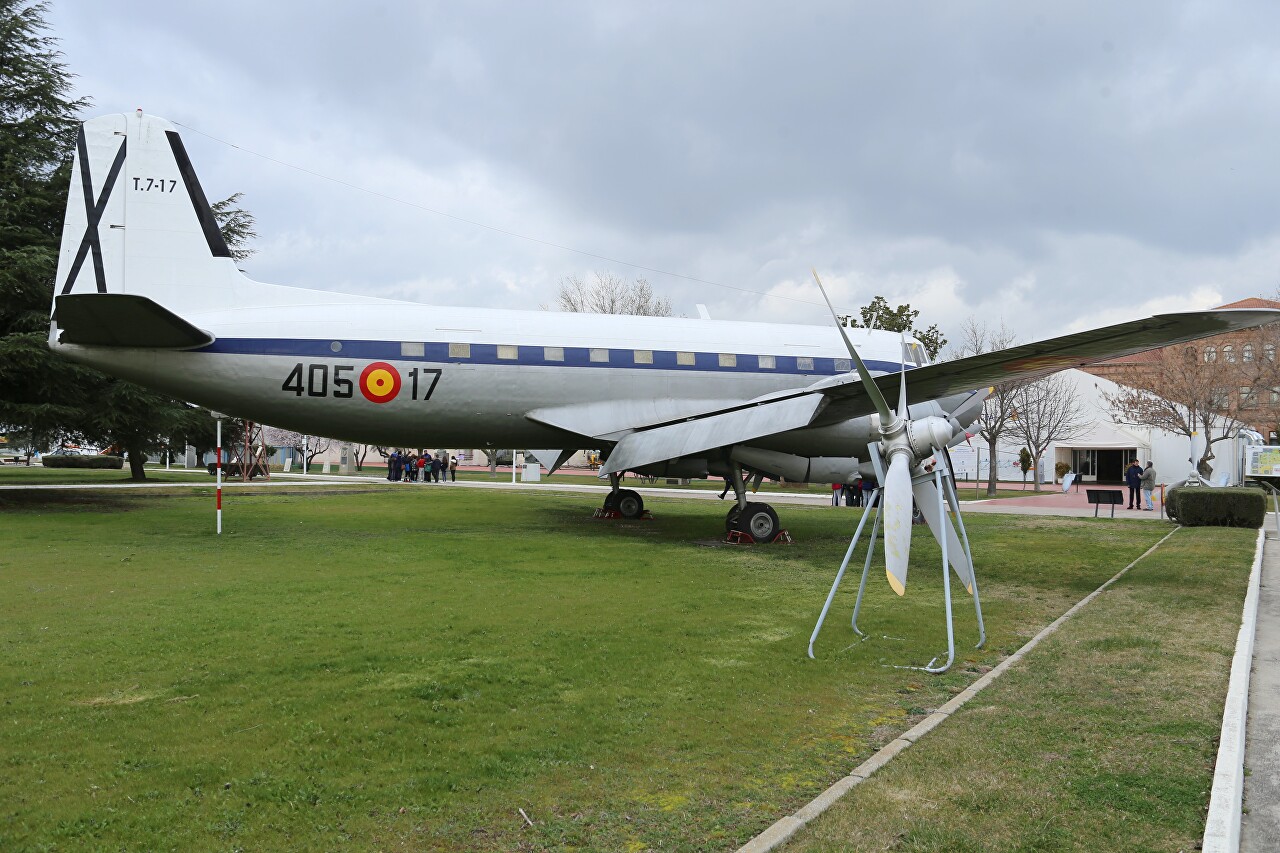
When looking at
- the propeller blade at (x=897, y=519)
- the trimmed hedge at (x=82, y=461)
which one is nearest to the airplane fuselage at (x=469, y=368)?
the propeller blade at (x=897, y=519)

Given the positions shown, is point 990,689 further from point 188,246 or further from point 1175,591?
point 188,246

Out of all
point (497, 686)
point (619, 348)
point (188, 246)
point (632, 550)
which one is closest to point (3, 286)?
point (188, 246)

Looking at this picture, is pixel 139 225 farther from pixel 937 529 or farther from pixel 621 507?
pixel 937 529

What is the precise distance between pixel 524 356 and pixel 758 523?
18.5 feet

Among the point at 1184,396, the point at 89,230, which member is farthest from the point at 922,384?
Answer: the point at 1184,396

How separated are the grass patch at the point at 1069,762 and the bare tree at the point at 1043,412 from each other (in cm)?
3889

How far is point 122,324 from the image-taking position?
12977mm

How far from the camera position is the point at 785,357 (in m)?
17.2

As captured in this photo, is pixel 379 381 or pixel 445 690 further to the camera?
pixel 379 381

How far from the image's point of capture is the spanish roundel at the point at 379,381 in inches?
585

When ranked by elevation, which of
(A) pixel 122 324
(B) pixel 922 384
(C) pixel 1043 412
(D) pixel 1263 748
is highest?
(C) pixel 1043 412

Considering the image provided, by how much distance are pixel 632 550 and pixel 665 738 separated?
29.5 ft

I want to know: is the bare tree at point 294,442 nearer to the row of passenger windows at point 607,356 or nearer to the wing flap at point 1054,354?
the row of passenger windows at point 607,356

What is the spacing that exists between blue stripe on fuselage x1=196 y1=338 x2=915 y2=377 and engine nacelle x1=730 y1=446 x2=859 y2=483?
7.15ft
